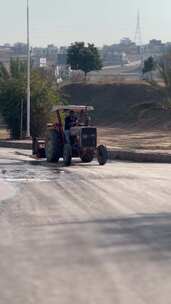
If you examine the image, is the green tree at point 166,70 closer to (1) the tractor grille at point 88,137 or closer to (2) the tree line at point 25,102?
(2) the tree line at point 25,102

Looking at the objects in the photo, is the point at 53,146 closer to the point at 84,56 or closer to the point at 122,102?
the point at 122,102

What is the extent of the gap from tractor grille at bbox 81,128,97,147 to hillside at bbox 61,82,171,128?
106ft

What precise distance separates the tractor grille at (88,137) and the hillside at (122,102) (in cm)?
3231

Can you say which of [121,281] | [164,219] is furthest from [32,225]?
[121,281]

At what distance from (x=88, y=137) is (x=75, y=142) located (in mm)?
612

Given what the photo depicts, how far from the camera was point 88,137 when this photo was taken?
97.2 feet

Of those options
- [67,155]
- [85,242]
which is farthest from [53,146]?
[85,242]

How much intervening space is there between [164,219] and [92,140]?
51.0 ft

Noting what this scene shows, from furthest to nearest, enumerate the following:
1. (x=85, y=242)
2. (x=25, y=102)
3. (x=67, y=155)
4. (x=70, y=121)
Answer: (x=25, y=102)
(x=70, y=121)
(x=67, y=155)
(x=85, y=242)

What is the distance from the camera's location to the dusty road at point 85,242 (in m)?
8.83

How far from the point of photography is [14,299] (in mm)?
8406

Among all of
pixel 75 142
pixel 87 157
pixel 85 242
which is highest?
pixel 85 242

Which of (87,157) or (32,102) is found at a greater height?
(87,157)

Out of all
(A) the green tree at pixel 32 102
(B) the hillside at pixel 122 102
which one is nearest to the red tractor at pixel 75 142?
(A) the green tree at pixel 32 102
